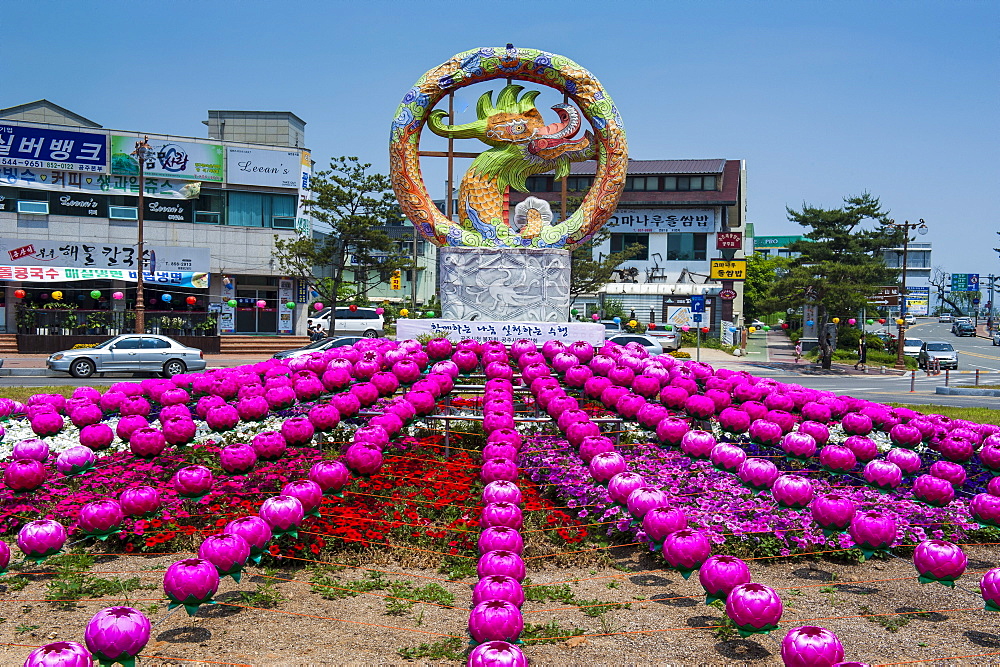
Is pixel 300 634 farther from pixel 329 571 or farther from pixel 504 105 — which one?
pixel 504 105

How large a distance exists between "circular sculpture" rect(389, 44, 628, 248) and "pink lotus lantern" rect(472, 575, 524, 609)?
11.1 m

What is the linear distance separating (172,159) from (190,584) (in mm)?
34506

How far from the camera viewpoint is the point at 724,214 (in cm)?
5269

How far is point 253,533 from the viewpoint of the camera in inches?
237

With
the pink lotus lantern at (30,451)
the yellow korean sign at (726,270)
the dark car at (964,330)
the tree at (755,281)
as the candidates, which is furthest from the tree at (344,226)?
the dark car at (964,330)

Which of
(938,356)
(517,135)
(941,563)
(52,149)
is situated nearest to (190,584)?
(941,563)

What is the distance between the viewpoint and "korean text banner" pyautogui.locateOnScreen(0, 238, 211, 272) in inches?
1352

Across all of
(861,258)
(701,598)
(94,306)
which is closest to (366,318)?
(94,306)

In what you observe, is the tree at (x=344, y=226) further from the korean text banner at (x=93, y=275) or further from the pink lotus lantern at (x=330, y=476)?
the pink lotus lantern at (x=330, y=476)

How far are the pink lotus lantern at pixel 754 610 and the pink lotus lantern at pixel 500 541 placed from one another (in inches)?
61.3

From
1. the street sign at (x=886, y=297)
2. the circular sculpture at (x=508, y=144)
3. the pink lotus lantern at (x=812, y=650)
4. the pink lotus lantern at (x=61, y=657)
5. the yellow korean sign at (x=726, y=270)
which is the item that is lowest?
the pink lotus lantern at (x=812, y=650)

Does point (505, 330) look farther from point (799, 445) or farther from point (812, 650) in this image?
point (812, 650)

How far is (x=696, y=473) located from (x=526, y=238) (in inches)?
295

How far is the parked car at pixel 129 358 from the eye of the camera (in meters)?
23.5
